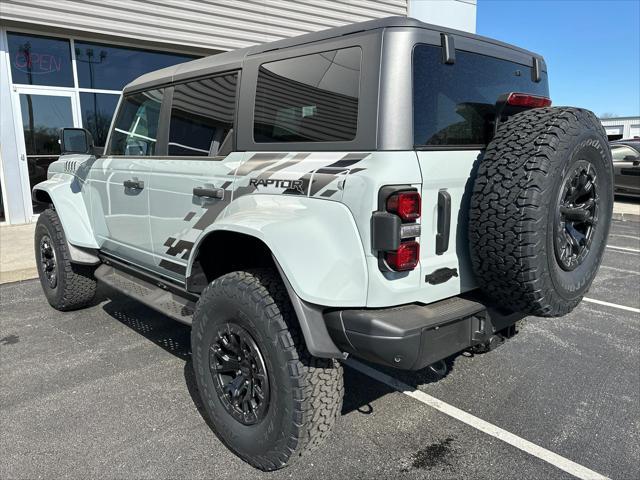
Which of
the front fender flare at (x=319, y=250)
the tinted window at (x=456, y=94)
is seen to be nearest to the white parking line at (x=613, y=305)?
the tinted window at (x=456, y=94)

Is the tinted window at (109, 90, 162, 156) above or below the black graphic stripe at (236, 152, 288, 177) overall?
above

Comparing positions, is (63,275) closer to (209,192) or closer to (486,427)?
(209,192)

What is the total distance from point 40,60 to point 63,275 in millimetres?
6045

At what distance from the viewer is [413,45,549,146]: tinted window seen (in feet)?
7.23

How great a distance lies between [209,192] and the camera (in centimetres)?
277

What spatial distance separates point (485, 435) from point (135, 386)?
218 centimetres

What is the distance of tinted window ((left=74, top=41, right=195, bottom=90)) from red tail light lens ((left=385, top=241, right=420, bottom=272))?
8961mm

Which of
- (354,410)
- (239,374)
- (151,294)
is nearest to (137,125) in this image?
(151,294)

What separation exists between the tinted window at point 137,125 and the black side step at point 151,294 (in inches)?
37.6

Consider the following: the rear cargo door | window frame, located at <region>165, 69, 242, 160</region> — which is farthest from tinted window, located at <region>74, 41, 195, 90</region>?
the rear cargo door

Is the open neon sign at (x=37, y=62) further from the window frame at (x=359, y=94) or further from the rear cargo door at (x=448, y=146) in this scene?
the rear cargo door at (x=448, y=146)

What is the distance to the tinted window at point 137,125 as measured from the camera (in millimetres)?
3518

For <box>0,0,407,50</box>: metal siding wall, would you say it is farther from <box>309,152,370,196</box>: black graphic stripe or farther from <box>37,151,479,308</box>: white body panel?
<box>309,152,370,196</box>: black graphic stripe

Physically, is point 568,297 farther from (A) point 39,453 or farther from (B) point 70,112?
(B) point 70,112
